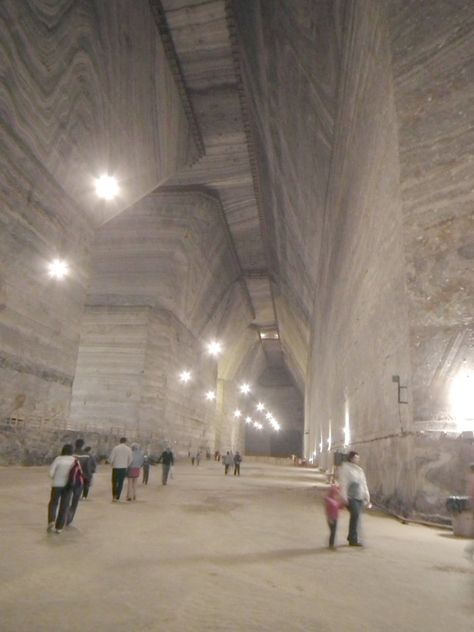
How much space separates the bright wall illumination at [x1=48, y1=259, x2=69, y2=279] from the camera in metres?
15.0

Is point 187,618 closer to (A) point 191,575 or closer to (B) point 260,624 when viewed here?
(B) point 260,624

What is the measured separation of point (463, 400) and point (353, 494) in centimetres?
266

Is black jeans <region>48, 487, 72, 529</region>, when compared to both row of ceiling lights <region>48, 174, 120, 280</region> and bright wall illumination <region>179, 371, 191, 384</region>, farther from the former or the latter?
bright wall illumination <region>179, 371, 191, 384</region>

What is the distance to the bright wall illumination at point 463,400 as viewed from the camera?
6.98m

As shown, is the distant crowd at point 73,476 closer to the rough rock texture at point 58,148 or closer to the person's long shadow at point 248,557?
the person's long shadow at point 248,557

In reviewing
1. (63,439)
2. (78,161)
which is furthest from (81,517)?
(78,161)

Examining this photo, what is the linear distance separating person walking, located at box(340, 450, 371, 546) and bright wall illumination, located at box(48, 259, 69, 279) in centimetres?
1248

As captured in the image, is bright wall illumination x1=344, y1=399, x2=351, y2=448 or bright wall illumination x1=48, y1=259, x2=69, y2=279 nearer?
bright wall illumination x1=344, y1=399, x2=351, y2=448

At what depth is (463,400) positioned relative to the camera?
705 centimetres

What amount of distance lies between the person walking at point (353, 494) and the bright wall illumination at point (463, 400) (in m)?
2.18

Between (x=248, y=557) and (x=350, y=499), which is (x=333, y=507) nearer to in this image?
(x=350, y=499)

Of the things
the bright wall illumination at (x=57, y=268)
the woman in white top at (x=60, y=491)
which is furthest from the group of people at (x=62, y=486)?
the bright wall illumination at (x=57, y=268)

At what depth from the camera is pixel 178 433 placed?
26.9 metres

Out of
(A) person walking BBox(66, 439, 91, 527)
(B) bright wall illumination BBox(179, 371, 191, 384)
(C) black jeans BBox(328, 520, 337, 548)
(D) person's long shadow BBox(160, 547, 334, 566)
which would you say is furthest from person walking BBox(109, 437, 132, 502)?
(B) bright wall illumination BBox(179, 371, 191, 384)
